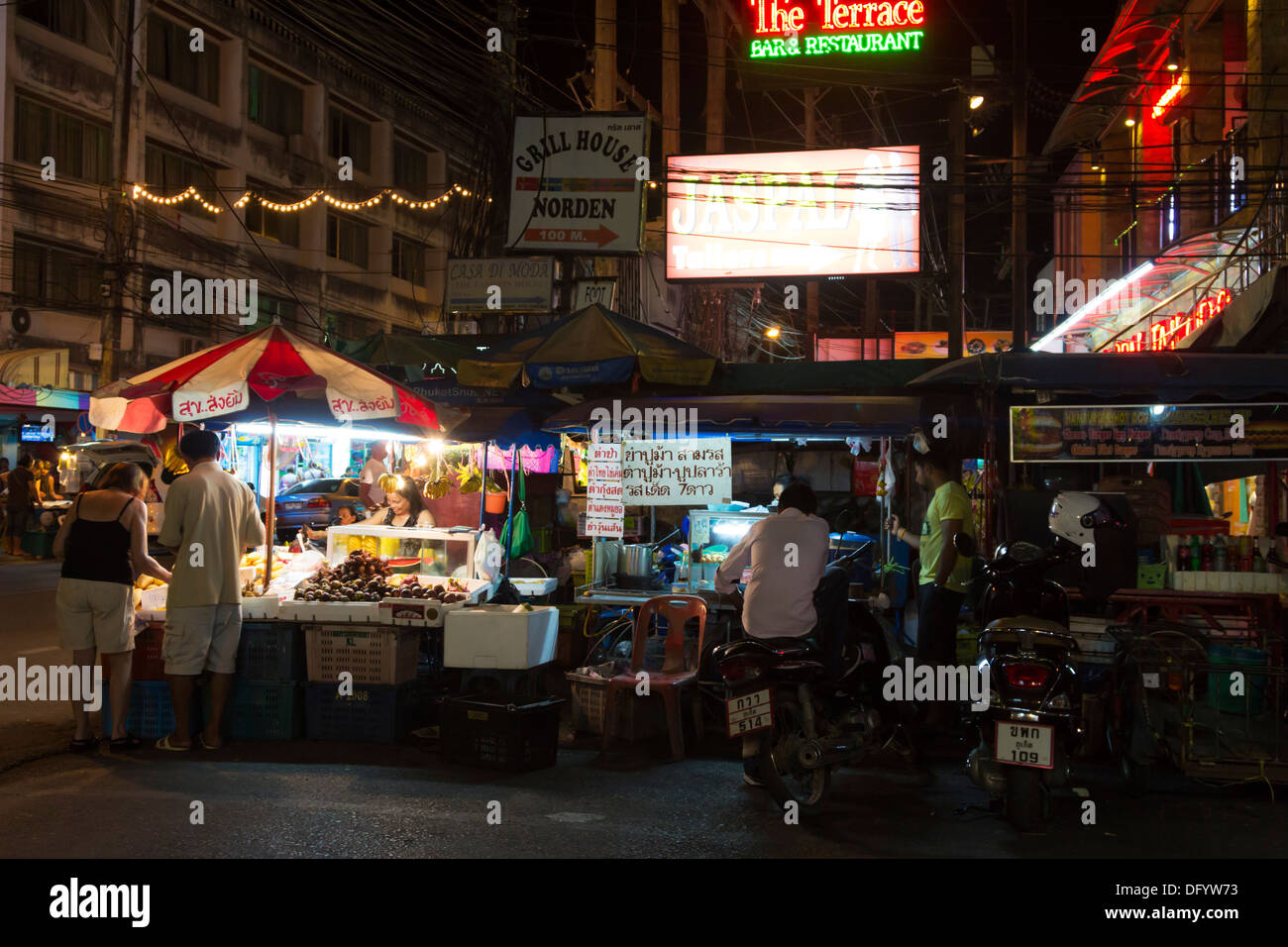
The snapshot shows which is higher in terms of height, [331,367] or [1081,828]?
[331,367]

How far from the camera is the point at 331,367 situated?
27.0 feet

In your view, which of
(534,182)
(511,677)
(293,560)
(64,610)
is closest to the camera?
(64,610)

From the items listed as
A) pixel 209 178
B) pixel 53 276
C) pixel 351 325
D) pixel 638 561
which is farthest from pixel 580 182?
pixel 351 325

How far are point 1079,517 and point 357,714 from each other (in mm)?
5411

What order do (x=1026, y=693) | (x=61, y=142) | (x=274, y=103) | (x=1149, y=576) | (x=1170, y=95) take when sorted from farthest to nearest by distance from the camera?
(x=274, y=103), (x=61, y=142), (x=1170, y=95), (x=1149, y=576), (x=1026, y=693)

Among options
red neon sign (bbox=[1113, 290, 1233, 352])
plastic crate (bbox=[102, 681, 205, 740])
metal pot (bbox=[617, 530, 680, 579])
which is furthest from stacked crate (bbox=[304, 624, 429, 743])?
red neon sign (bbox=[1113, 290, 1233, 352])

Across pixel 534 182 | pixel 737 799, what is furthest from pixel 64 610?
pixel 534 182

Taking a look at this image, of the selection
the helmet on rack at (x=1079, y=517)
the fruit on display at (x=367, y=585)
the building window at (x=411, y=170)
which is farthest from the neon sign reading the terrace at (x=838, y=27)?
the building window at (x=411, y=170)

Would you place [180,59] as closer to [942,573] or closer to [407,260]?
[407,260]

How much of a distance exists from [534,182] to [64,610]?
9040 millimetres

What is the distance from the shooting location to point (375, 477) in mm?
12477

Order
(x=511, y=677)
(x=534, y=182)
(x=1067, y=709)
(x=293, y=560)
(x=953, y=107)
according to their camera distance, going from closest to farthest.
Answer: (x=1067, y=709) < (x=511, y=677) < (x=293, y=560) < (x=534, y=182) < (x=953, y=107)

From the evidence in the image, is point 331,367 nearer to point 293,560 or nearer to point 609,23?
point 293,560

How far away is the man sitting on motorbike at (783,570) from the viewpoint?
636 centimetres
